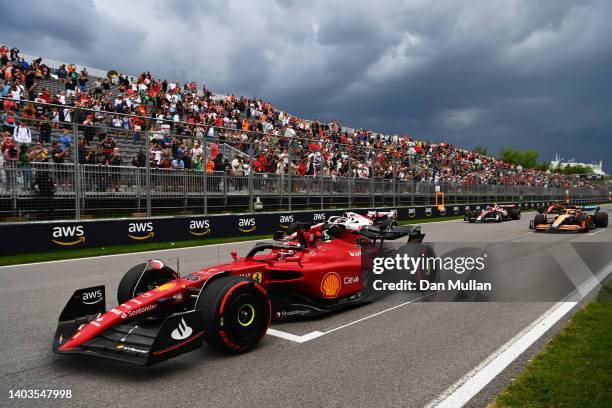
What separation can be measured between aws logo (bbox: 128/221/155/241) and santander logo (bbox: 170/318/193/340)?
947 centimetres

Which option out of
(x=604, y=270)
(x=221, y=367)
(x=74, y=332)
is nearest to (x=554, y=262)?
(x=604, y=270)

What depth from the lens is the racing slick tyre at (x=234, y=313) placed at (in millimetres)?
4230

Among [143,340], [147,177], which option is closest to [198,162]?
[147,177]

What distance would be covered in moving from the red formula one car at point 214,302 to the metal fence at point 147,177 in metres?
7.22

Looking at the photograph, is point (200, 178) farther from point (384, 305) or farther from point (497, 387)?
point (497, 387)

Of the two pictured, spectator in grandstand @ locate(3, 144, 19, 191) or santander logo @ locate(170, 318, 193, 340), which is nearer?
santander logo @ locate(170, 318, 193, 340)

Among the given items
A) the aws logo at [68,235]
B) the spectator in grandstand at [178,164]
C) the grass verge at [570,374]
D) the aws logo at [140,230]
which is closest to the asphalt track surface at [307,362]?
the grass verge at [570,374]

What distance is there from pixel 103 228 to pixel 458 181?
23725 millimetres

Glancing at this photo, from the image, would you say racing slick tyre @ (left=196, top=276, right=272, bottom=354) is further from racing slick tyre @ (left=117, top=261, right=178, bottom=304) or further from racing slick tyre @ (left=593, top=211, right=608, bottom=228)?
racing slick tyre @ (left=593, top=211, right=608, bottom=228)

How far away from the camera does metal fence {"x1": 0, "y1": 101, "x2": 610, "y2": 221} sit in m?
11.1

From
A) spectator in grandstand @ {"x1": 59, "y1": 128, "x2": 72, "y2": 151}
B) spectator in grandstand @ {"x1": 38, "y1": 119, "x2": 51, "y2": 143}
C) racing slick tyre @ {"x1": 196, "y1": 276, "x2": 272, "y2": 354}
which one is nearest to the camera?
racing slick tyre @ {"x1": 196, "y1": 276, "x2": 272, "y2": 354}

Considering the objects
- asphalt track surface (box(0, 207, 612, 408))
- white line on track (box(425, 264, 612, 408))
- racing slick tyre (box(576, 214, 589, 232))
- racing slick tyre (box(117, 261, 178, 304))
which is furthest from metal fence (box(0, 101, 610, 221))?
white line on track (box(425, 264, 612, 408))

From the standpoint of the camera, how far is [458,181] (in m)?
30.5

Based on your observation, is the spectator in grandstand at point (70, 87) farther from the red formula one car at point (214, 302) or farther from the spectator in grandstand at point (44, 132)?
the red formula one car at point (214, 302)
